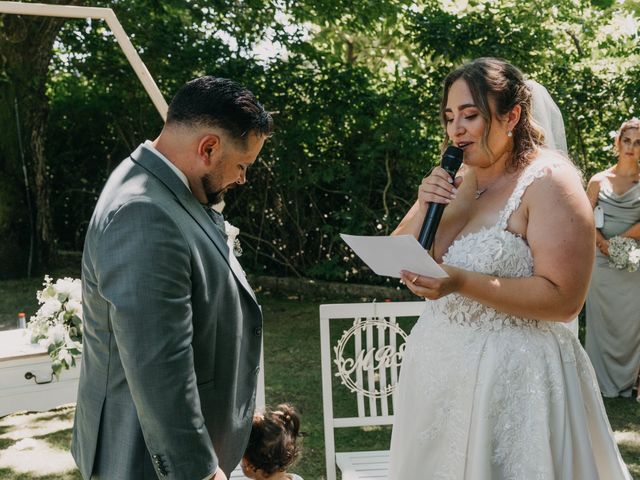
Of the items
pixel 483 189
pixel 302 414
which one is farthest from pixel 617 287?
pixel 483 189

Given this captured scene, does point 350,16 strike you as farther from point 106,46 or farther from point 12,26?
point 12,26

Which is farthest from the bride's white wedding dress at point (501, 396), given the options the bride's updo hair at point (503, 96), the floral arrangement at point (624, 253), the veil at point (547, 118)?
the floral arrangement at point (624, 253)

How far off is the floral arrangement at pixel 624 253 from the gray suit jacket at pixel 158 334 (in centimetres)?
461

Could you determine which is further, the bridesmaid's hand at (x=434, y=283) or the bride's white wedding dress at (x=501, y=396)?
the bride's white wedding dress at (x=501, y=396)

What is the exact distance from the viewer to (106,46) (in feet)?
32.6

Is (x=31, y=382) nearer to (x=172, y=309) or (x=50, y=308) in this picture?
(x=50, y=308)

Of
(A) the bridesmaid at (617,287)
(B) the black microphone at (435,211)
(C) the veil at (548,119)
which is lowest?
(A) the bridesmaid at (617,287)

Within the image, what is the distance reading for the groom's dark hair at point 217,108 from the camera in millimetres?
1836

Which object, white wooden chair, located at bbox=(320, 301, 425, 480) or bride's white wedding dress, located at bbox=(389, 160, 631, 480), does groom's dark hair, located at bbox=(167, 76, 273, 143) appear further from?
white wooden chair, located at bbox=(320, 301, 425, 480)

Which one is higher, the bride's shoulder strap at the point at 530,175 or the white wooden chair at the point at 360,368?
the bride's shoulder strap at the point at 530,175

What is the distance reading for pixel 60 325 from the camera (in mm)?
3980

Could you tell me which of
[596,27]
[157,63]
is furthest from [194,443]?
[596,27]

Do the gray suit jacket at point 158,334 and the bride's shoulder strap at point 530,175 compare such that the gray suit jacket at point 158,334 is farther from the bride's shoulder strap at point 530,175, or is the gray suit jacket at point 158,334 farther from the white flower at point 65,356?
the white flower at point 65,356

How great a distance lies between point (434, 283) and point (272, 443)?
1065mm
